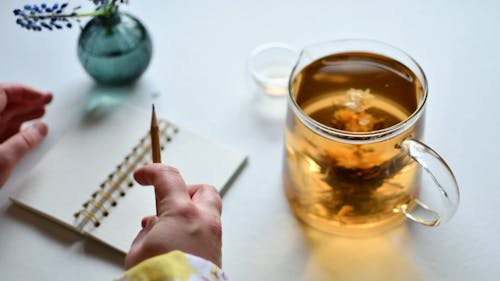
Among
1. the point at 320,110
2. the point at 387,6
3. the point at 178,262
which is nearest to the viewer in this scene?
the point at 178,262

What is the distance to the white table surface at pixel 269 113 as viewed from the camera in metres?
0.59

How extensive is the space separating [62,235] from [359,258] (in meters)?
0.28

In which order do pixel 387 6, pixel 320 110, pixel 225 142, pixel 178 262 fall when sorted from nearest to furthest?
pixel 178 262 < pixel 320 110 < pixel 225 142 < pixel 387 6

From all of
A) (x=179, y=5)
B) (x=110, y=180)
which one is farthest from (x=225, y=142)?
(x=179, y=5)

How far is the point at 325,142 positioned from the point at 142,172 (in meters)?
0.15

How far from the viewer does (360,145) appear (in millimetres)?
540

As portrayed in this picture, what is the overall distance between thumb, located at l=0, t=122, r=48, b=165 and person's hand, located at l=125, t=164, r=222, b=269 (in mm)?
184

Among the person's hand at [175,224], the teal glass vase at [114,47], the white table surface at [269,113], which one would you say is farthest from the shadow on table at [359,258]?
the teal glass vase at [114,47]

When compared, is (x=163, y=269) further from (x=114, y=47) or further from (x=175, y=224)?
(x=114, y=47)

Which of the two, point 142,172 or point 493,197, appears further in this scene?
point 493,197

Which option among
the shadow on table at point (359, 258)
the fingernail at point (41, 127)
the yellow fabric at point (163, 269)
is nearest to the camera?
the yellow fabric at point (163, 269)

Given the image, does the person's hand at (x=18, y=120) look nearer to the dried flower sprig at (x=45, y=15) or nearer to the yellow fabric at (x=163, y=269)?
the dried flower sprig at (x=45, y=15)

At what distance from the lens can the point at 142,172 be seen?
525mm

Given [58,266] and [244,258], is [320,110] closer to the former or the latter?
[244,258]
